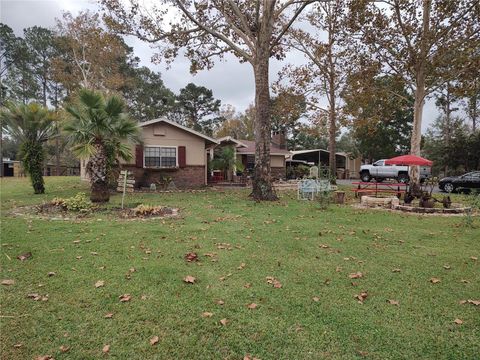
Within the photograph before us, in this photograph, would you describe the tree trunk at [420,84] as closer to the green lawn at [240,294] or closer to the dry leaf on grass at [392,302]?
the green lawn at [240,294]

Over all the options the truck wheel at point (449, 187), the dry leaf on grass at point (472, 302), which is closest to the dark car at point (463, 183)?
the truck wheel at point (449, 187)

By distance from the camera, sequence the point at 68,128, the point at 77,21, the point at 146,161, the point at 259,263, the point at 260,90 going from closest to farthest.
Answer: the point at 259,263 → the point at 68,128 → the point at 260,90 → the point at 146,161 → the point at 77,21

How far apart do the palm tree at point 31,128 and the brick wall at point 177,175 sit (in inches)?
161

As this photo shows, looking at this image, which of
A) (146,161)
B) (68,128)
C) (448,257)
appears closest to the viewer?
(448,257)

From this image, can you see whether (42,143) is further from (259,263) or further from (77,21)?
(77,21)

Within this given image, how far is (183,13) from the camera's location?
46.3 ft

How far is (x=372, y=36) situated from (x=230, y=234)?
12035 millimetres

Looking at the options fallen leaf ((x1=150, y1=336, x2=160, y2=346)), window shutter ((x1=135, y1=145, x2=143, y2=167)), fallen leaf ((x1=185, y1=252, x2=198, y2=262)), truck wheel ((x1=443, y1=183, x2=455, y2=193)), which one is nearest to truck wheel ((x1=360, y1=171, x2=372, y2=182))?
truck wheel ((x1=443, y1=183, x2=455, y2=193))

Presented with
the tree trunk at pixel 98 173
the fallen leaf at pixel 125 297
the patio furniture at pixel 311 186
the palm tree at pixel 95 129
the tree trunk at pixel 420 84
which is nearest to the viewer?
the fallen leaf at pixel 125 297

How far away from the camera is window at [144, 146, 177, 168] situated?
1725cm

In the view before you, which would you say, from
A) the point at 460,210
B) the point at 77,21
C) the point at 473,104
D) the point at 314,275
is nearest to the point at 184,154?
the point at 460,210

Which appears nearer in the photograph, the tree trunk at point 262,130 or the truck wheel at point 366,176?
the tree trunk at point 262,130

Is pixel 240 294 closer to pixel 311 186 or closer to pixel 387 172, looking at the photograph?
pixel 311 186

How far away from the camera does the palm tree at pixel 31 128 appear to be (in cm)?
1262
